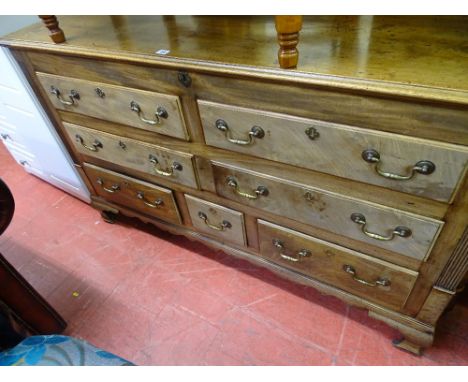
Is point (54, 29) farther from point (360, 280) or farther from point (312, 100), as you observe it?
point (360, 280)

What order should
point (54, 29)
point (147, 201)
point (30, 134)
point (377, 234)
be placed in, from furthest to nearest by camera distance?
1. point (30, 134)
2. point (147, 201)
3. point (54, 29)
4. point (377, 234)

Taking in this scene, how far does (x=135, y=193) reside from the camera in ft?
4.47

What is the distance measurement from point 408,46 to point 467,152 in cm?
27

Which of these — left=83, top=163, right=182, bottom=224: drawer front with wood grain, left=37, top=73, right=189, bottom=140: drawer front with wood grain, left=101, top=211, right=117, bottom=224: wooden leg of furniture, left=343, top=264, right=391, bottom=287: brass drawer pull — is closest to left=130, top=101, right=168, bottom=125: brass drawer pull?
left=37, top=73, right=189, bottom=140: drawer front with wood grain

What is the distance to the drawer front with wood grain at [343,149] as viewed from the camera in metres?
0.65

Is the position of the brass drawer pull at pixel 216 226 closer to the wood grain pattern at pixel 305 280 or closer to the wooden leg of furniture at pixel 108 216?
the wood grain pattern at pixel 305 280

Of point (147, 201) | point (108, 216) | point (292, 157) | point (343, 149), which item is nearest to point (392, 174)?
point (343, 149)

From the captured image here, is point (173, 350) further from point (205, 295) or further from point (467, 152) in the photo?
point (467, 152)

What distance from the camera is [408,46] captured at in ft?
2.33

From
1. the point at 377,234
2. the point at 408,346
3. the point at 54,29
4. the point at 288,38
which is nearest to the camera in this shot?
the point at 288,38

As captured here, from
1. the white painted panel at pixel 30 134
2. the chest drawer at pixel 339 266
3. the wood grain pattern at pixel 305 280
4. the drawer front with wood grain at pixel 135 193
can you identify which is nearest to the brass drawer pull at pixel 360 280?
the chest drawer at pixel 339 266

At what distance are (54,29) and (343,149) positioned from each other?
0.90m

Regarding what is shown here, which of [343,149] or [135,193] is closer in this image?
[343,149]

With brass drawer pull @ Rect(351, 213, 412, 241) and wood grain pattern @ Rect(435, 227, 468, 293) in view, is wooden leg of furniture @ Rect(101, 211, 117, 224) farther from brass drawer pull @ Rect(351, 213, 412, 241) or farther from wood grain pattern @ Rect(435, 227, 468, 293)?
wood grain pattern @ Rect(435, 227, 468, 293)
